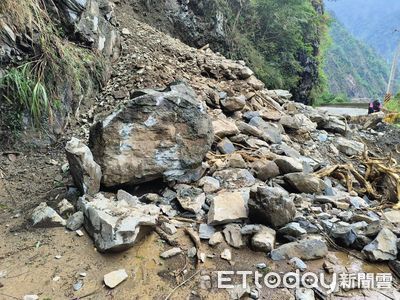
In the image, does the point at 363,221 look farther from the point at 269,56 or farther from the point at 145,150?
the point at 269,56

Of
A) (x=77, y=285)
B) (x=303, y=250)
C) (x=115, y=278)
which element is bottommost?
(x=77, y=285)

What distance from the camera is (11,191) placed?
306cm

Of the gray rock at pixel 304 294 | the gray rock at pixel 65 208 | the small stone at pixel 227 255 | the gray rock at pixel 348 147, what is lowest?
the gray rock at pixel 65 208

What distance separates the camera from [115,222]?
234cm

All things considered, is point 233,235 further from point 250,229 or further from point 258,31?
point 258,31

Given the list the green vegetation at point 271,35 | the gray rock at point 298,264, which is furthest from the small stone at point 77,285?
the green vegetation at point 271,35

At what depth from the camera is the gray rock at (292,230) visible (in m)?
2.53

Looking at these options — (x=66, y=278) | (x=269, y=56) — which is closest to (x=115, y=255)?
(x=66, y=278)

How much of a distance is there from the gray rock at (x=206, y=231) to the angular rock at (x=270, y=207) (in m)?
0.34

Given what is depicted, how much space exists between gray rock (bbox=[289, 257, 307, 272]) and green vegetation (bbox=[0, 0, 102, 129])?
9.00ft

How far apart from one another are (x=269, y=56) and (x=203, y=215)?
10.3 metres

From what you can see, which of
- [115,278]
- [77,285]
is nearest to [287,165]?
[115,278]

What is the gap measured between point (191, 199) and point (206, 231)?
1.35 feet

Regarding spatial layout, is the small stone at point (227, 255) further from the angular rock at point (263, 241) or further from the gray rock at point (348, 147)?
the gray rock at point (348, 147)
